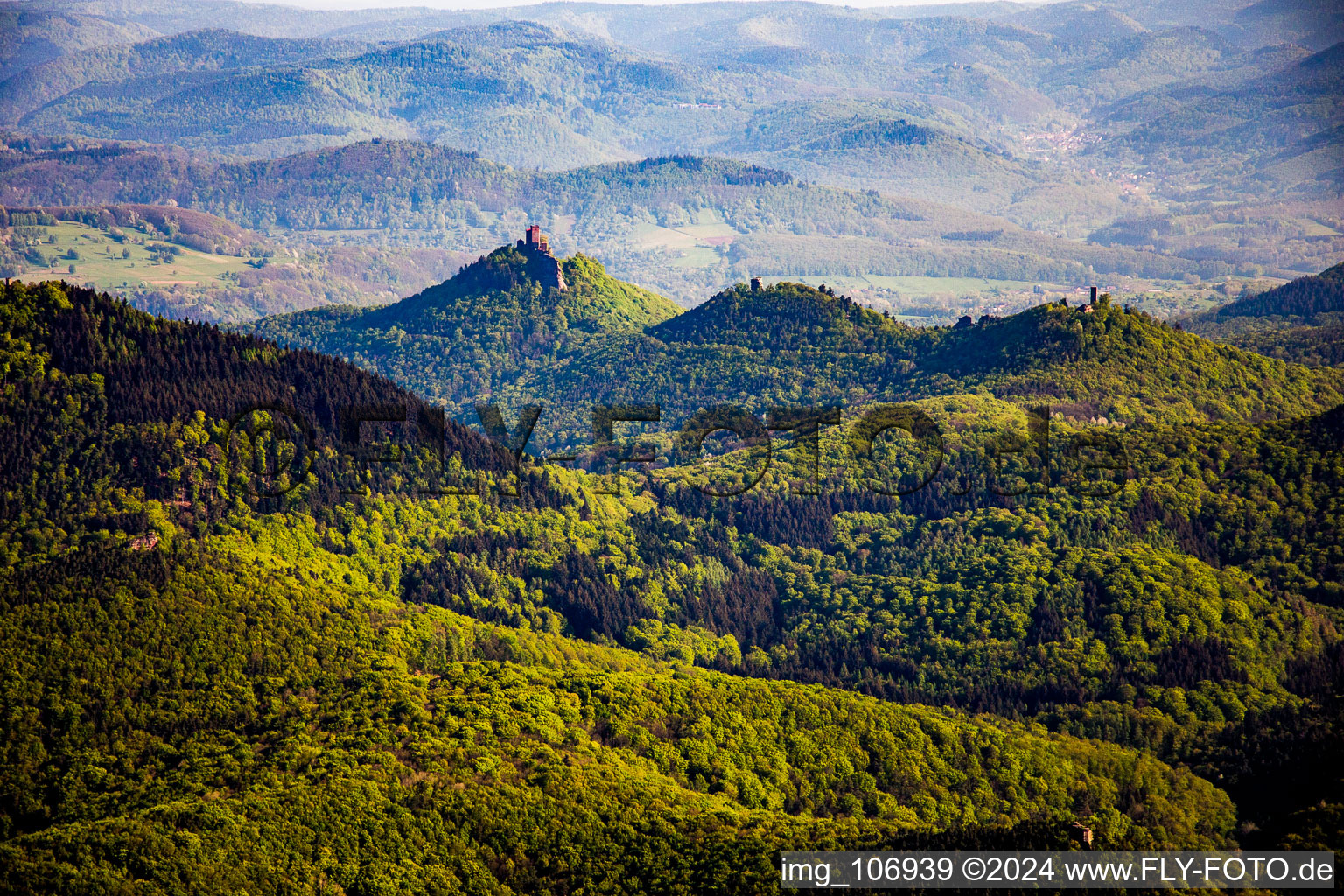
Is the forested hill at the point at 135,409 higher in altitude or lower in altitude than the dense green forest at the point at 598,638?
higher

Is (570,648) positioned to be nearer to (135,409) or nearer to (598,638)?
(598,638)

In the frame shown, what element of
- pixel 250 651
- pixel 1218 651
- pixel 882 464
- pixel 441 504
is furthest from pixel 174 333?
pixel 1218 651

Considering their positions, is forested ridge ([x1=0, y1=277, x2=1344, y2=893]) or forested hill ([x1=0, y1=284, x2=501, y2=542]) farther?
forested hill ([x1=0, y1=284, x2=501, y2=542])

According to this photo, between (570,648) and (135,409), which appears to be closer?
(570,648)

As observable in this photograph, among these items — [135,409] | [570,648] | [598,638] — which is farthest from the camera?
[598,638]

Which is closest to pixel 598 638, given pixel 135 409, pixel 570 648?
pixel 570 648

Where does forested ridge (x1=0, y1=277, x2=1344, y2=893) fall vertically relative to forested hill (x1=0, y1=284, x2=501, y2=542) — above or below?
below

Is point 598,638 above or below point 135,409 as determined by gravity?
below

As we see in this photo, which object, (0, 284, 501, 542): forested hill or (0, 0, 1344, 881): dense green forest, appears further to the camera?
(0, 284, 501, 542): forested hill
